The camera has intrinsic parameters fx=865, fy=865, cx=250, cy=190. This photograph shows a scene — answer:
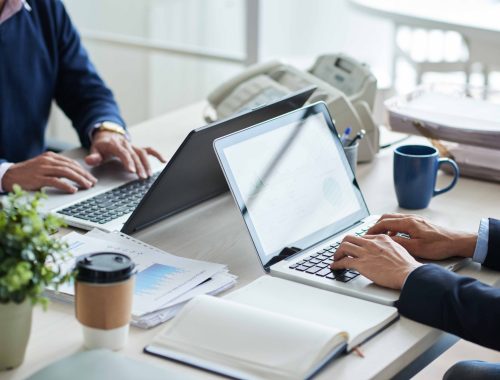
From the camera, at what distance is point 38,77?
2.30 meters

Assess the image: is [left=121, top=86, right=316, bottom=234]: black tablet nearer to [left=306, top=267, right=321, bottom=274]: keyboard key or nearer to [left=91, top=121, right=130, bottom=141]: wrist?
[left=306, top=267, right=321, bottom=274]: keyboard key

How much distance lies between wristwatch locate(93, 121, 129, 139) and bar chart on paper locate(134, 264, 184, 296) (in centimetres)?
73

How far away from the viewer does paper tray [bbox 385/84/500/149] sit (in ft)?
6.15

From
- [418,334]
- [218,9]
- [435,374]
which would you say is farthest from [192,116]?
[218,9]

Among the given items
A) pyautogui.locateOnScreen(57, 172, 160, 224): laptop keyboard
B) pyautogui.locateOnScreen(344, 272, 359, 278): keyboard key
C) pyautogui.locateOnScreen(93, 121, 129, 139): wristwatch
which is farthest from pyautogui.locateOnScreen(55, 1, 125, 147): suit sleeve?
pyautogui.locateOnScreen(344, 272, 359, 278): keyboard key

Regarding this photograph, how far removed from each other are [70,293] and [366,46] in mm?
3129

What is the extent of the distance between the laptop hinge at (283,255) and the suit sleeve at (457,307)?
0.77 feet

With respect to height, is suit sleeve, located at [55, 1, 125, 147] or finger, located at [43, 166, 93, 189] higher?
suit sleeve, located at [55, 1, 125, 147]

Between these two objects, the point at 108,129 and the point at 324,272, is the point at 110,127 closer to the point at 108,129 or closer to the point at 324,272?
the point at 108,129

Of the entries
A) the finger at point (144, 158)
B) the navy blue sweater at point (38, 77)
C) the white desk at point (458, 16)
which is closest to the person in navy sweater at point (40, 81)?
the navy blue sweater at point (38, 77)

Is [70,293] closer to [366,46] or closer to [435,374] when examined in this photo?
[435,374]

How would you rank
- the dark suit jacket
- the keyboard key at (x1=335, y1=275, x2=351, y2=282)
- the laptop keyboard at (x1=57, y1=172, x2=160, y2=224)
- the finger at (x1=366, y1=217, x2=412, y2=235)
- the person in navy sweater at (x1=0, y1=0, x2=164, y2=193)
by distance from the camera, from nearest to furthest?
1. the dark suit jacket
2. the keyboard key at (x1=335, y1=275, x2=351, y2=282)
3. the finger at (x1=366, y1=217, x2=412, y2=235)
4. the laptop keyboard at (x1=57, y1=172, x2=160, y2=224)
5. the person in navy sweater at (x1=0, y1=0, x2=164, y2=193)

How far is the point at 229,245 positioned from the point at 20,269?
568 millimetres

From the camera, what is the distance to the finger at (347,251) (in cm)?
137
